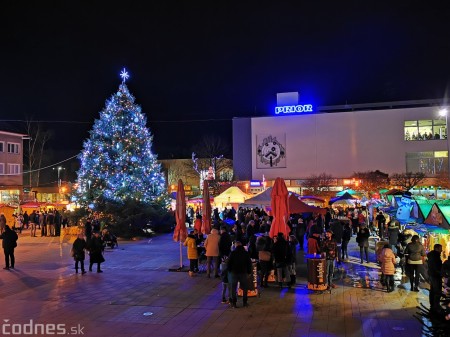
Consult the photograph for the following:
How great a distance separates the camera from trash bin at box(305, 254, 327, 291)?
11336 mm

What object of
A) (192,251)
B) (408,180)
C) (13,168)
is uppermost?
(13,168)

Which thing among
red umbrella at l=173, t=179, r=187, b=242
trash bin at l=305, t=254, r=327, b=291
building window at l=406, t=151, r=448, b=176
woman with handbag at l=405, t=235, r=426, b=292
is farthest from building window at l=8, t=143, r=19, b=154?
woman with handbag at l=405, t=235, r=426, b=292

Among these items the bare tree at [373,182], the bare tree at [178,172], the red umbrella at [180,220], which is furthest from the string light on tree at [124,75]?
the bare tree at [178,172]

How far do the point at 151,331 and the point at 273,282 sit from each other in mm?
5118

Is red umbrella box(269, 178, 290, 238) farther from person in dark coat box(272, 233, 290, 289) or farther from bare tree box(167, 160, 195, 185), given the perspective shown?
bare tree box(167, 160, 195, 185)

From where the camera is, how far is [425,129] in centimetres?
5222

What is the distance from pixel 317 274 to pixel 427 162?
45.8m

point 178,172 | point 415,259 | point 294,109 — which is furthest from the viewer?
point 178,172

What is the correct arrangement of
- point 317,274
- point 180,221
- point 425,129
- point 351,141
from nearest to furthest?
1. point 317,274
2. point 180,221
3. point 425,129
4. point 351,141

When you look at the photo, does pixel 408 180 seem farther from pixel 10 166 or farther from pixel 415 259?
pixel 10 166

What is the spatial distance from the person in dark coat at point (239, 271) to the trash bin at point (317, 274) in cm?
219

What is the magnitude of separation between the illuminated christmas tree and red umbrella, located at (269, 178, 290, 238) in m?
14.3

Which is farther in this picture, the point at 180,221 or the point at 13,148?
the point at 13,148

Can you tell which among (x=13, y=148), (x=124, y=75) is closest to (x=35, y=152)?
(x=13, y=148)
